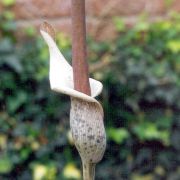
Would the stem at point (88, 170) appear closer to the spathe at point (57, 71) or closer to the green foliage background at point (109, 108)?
the spathe at point (57, 71)

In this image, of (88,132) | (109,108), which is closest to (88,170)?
(88,132)

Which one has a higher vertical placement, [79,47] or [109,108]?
[79,47]

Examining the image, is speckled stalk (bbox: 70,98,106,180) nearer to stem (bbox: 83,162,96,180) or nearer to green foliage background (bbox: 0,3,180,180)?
stem (bbox: 83,162,96,180)

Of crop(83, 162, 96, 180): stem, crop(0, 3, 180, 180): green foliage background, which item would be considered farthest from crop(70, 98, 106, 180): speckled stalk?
crop(0, 3, 180, 180): green foliage background

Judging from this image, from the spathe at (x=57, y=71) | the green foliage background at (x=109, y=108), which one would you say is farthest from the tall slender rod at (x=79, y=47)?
the green foliage background at (x=109, y=108)

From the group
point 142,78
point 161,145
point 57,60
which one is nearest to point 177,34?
point 142,78

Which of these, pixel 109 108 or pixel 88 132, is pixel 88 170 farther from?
pixel 109 108
